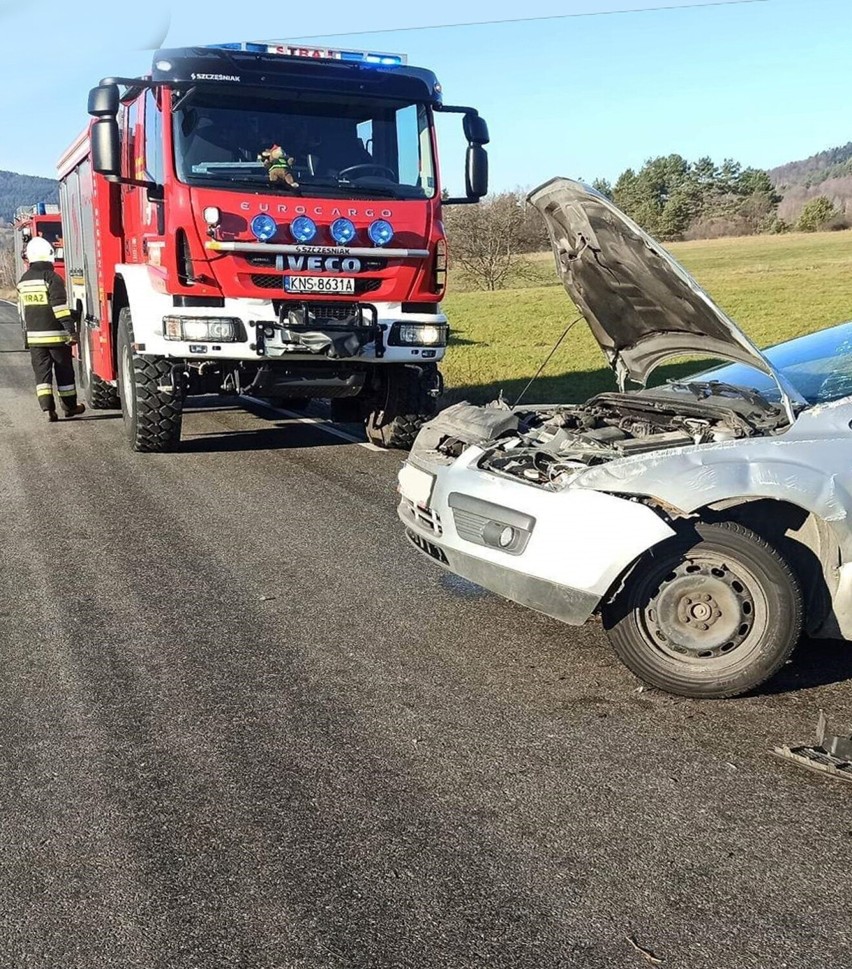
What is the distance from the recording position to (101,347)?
34.1ft

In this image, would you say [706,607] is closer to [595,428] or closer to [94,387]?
[595,428]

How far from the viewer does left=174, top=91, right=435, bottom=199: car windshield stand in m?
7.98

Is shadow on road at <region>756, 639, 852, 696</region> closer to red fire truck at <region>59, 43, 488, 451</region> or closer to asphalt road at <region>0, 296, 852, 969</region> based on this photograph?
asphalt road at <region>0, 296, 852, 969</region>

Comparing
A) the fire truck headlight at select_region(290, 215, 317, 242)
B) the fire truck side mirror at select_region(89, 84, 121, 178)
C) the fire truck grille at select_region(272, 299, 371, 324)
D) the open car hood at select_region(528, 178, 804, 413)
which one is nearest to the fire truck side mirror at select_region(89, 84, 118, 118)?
the fire truck side mirror at select_region(89, 84, 121, 178)

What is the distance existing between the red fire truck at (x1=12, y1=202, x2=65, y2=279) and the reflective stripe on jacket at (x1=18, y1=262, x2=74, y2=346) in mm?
2447

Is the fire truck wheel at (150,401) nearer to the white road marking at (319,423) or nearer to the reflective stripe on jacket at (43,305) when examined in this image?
the white road marking at (319,423)

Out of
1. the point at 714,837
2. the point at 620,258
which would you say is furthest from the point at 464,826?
the point at 620,258

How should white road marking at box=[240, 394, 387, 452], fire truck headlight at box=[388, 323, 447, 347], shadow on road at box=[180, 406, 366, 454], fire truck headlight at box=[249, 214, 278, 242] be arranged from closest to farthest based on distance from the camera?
fire truck headlight at box=[249, 214, 278, 242] → fire truck headlight at box=[388, 323, 447, 347] → shadow on road at box=[180, 406, 366, 454] → white road marking at box=[240, 394, 387, 452]

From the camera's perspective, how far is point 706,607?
13.0ft

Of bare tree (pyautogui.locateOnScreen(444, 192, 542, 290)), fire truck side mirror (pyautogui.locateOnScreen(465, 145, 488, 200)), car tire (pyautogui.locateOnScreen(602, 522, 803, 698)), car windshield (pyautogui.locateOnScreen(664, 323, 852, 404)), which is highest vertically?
bare tree (pyautogui.locateOnScreen(444, 192, 542, 290))

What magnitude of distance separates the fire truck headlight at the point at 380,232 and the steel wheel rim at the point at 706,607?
5.02 metres

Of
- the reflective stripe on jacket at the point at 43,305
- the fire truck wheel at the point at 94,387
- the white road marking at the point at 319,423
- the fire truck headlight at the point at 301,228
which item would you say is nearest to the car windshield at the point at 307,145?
the fire truck headlight at the point at 301,228

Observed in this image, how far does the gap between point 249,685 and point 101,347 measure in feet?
23.0

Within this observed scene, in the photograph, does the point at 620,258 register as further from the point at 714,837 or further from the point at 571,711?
the point at 714,837
